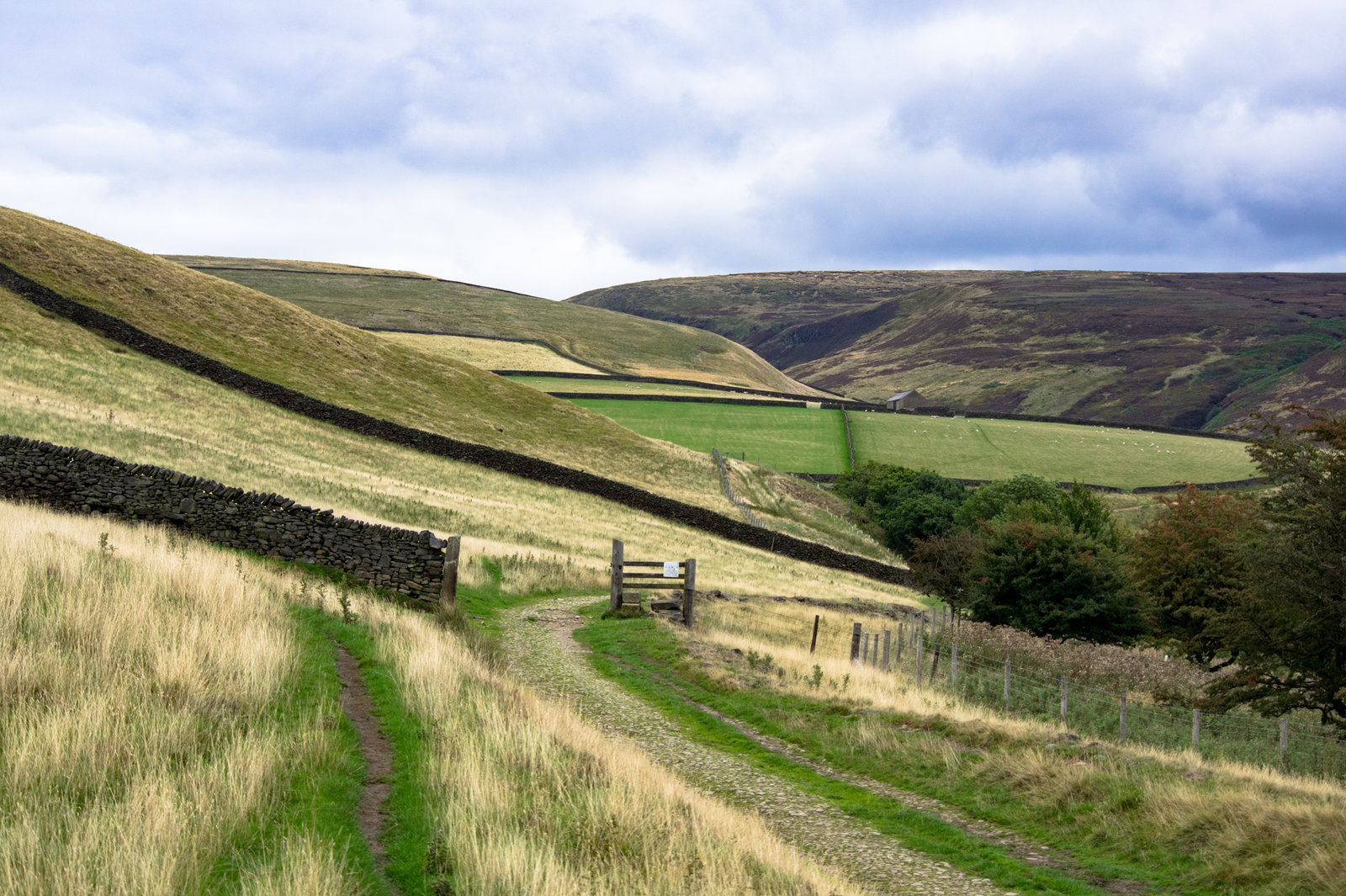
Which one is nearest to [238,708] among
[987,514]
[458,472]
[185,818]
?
[185,818]

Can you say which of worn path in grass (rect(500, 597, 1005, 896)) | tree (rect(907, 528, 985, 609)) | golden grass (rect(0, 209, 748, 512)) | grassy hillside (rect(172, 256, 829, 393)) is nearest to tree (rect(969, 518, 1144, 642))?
tree (rect(907, 528, 985, 609))

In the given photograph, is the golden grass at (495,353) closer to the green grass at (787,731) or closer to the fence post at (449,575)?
the fence post at (449,575)

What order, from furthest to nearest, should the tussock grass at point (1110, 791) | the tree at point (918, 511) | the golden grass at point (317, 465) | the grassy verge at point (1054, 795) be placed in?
the tree at point (918, 511) < the golden grass at point (317, 465) < the grassy verge at point (1054, 795) < the tussock grass at point (1110, 791)

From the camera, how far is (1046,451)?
105 metres

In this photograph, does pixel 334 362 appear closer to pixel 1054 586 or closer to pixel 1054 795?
pixel 1054 586

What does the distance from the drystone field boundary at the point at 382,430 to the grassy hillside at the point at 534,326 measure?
322 ft

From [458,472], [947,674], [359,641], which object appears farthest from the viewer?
[458,472]

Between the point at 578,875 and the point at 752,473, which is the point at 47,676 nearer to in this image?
the point at 578,875

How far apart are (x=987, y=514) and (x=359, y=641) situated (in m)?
60.7

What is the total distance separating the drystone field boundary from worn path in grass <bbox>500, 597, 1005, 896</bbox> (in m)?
36.2

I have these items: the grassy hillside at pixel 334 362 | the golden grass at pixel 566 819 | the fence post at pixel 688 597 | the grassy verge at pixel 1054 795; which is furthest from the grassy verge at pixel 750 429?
the golden grass at pixel 566 819

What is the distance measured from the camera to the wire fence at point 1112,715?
14852mm

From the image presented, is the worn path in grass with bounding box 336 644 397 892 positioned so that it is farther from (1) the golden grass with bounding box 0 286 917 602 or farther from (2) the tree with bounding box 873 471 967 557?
(2) the tree with bounding box 873 471 967 557

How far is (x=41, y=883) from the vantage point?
Result: 508 centimetres
